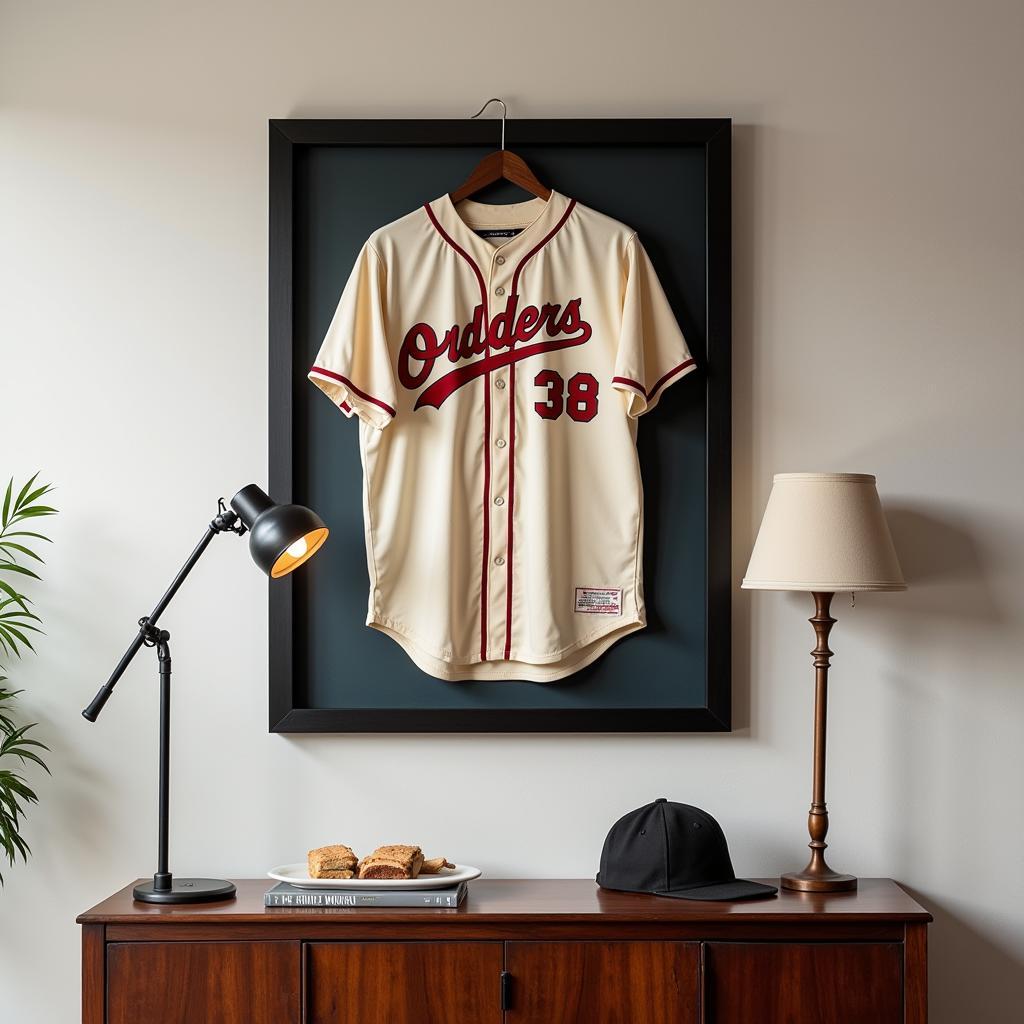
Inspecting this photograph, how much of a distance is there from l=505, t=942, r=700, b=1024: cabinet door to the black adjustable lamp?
0.59 m

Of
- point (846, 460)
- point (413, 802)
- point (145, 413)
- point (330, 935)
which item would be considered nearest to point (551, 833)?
point (413, 802)

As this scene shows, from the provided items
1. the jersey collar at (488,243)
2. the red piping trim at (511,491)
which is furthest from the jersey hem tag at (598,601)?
the jersey collar at (488,243)

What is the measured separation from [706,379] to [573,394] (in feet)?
0.93

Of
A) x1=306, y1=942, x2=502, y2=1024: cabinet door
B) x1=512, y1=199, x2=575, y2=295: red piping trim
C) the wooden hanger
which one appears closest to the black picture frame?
the wooden hanger

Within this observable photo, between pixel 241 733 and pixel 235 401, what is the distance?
2.31 feet

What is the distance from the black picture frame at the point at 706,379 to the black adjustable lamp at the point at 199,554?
235mm

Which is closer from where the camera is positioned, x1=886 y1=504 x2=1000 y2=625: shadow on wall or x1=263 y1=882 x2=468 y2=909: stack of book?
x1=263 y1=882 x2=468 y2=909: stack of book

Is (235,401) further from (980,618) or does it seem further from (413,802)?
(980,618)

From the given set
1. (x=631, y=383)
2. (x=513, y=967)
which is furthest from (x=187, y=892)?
(x=631, y=383)

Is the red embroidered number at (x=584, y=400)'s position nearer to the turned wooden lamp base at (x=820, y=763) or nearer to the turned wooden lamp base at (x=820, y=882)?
the turned wooden lamp base at (x=820, y=763)

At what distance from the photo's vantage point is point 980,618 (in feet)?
7.79

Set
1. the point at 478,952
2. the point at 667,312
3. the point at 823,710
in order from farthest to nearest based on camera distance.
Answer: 1. the point at 667,312
2. the point at 823,710
3. the point at 478,952

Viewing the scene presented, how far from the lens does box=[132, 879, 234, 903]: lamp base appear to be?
6.81ft

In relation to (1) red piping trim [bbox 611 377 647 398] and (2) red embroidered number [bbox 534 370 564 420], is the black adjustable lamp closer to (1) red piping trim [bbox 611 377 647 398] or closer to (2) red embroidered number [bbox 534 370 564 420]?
(2) red embroidered number [bbox 534 370 564 420]
